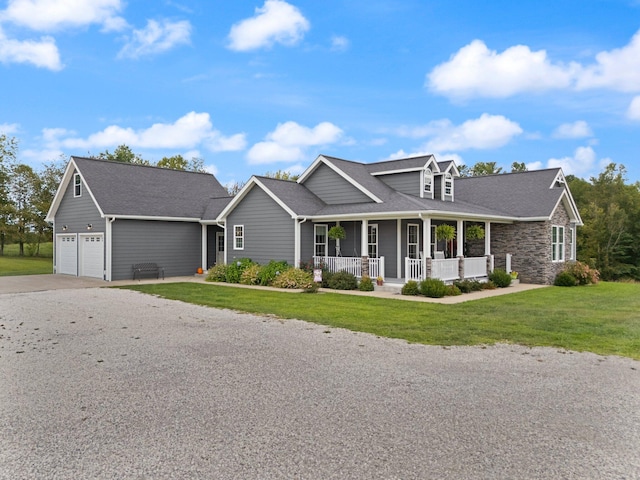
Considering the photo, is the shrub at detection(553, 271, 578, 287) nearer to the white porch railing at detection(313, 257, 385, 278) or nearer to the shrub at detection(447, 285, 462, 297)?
the shrub at detection(447, 285, 462, 297)

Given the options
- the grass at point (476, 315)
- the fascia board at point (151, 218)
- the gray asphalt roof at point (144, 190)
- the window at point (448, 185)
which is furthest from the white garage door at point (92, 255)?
the window at point (448, 185)

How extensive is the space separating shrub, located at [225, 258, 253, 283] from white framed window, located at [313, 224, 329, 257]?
3.08m

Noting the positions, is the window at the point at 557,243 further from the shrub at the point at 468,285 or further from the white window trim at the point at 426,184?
the shrub at the point at 468,285

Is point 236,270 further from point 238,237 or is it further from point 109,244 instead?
point 109,244

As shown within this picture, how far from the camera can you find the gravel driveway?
13.8ft

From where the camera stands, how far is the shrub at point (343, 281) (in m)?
18.6

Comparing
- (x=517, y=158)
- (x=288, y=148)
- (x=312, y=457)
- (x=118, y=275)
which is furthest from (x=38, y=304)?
(x=517, y=158)

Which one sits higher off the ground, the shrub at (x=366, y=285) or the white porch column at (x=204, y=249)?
the white porch column at (x=204, y=249)

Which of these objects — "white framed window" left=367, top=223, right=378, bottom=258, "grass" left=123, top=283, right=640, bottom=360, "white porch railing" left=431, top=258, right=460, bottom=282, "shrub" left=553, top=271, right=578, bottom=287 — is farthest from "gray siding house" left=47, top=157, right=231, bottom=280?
"shrub" left=553, top=271, right=578, bottom=287

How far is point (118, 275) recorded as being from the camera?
22188 mm

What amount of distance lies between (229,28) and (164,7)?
2456 mm

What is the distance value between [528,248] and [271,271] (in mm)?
11987

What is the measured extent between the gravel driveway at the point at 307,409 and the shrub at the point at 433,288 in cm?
738

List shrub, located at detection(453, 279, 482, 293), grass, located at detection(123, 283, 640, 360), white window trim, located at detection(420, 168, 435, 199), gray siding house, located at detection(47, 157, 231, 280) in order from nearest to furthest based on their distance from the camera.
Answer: grass, located at detection(123, 283, 640, 360), shrub, located at detection(453, 279, 482, 293), white window trim, located at detection(420, 168, 435, 199), gray siding house, located at detection(47, 157, 231, 280)
